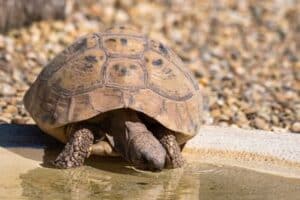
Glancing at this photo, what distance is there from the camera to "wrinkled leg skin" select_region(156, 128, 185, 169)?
476 centimetres

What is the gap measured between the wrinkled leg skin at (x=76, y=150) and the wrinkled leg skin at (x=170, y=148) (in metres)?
0.41

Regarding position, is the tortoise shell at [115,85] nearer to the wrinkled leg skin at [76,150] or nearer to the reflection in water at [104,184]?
the wrinkled leg skin at [76,150]

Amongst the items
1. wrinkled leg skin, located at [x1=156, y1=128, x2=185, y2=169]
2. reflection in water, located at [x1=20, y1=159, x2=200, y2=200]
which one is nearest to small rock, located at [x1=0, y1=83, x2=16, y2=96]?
reflection in water, located at [x1=20, y1=159, x2=200, y2=200]

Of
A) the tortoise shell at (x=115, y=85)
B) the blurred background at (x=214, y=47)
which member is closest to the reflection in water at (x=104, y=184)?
the tortoise shell at (x=115, y=85)

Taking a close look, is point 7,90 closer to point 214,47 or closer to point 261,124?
point 261,124

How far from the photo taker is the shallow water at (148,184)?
14.1 ft

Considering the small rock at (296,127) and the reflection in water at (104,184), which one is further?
the small rock at (296,127)

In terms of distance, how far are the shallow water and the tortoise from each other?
0.32 ft

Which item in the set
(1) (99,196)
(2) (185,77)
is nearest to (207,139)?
(2) (185,77)

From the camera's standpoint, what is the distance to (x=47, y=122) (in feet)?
15.7

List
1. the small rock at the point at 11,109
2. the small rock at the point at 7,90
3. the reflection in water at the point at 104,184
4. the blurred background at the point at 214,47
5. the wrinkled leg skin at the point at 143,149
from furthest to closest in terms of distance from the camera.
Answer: the blurred background at the point at 214,47 → the small rock at the point at 7,90 → the small rock at the point at 11,109 → the wrinkled leg skin at the point at 143,149 → the reflection in water at the point at 104,184

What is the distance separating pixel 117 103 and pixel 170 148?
16.9 inches

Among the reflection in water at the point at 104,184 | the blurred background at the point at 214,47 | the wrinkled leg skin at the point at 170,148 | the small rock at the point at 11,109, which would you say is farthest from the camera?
the blurred background at the point at 214,47

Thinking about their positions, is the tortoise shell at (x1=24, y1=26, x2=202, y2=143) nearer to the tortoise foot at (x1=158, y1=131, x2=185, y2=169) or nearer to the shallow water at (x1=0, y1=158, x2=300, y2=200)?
the tortoise foot at (x1=158, y1=131, x2=185, y2=169)
